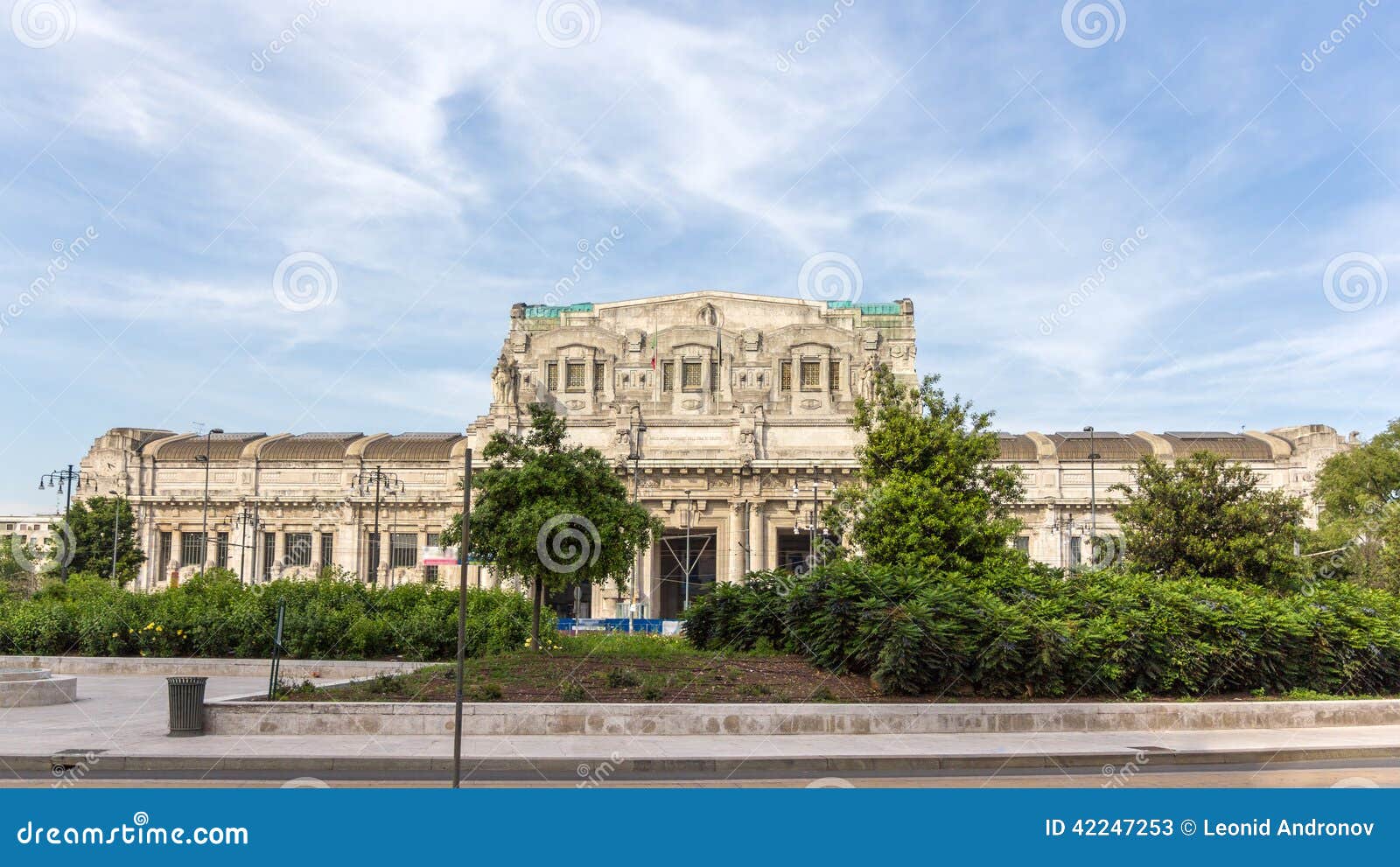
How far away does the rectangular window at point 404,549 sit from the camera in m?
71.2

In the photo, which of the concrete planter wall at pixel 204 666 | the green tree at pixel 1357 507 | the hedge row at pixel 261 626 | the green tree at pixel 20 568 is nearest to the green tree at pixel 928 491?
the hedge row at pixel 261 626

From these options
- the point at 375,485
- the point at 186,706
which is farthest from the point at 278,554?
the point at 186,706

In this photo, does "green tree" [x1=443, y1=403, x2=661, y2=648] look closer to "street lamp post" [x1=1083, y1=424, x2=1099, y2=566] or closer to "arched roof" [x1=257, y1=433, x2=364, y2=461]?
"street lamp post" [x1=1083, y1=424, x2=1099, y2=566]

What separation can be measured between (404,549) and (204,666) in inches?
1800

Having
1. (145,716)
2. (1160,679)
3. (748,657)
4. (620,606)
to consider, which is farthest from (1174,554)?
(620,606)

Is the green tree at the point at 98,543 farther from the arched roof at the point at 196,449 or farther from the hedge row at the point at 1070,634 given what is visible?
the hedge row at the point at 1070,634

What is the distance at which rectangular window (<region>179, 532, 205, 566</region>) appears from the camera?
72.4 meters

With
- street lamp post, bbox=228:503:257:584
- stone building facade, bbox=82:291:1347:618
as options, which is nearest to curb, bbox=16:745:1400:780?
stone building facade, bbox=82:291:1347:618

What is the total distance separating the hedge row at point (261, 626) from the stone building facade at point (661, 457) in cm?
3228

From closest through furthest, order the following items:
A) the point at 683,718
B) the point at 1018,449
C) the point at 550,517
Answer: the point at 683,718
the point at 550,517
the point at 1018,449

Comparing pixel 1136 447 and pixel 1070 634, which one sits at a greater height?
pixel 1136 447

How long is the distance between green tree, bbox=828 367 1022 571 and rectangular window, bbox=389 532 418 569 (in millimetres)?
49068

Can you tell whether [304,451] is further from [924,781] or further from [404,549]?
[924,781]

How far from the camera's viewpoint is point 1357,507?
56469mm
